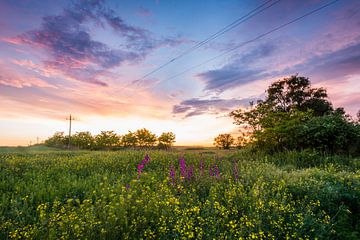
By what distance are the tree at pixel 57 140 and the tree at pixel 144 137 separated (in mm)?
21179

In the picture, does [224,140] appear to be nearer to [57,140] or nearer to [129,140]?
[129,140]

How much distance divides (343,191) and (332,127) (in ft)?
34.0

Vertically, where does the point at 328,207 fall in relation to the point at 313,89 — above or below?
below

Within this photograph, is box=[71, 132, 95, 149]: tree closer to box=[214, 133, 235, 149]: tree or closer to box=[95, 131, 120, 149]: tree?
box=[95, 131, 120, 149]: tree

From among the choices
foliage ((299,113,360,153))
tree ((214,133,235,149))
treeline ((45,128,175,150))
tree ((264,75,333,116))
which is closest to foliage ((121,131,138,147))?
treeline ((45,128,175,150))

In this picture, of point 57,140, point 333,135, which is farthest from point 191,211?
point 57,140

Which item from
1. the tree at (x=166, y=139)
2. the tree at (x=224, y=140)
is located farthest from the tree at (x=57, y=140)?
the tree at (x=224, y=140)

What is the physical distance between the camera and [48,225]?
3771 millimetres

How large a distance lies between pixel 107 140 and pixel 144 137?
25.9 ft

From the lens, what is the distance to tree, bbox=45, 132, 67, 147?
2344 inches

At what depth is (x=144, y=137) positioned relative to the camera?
51.8m

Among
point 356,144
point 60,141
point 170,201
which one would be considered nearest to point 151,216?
point 170,201

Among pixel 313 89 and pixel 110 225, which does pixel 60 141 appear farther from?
pixel 110 225

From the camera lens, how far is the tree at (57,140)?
59531 millimetres
